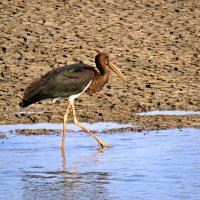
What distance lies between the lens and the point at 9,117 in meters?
12.5

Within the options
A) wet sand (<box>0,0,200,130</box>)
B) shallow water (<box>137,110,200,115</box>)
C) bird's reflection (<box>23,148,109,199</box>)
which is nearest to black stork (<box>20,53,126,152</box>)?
wet sand (<box>0,0,200,130</box>)

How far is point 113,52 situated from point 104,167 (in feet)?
21.9

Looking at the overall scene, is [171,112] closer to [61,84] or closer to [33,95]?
[61,84]

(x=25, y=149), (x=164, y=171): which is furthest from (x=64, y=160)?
(x=164, y=171)

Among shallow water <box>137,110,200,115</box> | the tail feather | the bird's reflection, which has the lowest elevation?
the bird's reflection

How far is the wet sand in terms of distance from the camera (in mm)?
12922

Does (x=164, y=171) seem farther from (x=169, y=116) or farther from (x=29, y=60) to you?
(x=29, y=60)

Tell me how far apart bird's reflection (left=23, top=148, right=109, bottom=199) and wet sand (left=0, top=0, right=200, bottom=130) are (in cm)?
255

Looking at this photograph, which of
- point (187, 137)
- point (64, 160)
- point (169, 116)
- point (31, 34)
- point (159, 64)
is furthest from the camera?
point (31, 34)

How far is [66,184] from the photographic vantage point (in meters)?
8.90

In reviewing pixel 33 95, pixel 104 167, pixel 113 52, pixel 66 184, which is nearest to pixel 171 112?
pixel 33 95

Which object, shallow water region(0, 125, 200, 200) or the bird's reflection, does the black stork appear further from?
the bird's reflection

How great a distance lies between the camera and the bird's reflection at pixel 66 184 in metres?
8.40

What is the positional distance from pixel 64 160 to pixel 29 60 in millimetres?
5685
